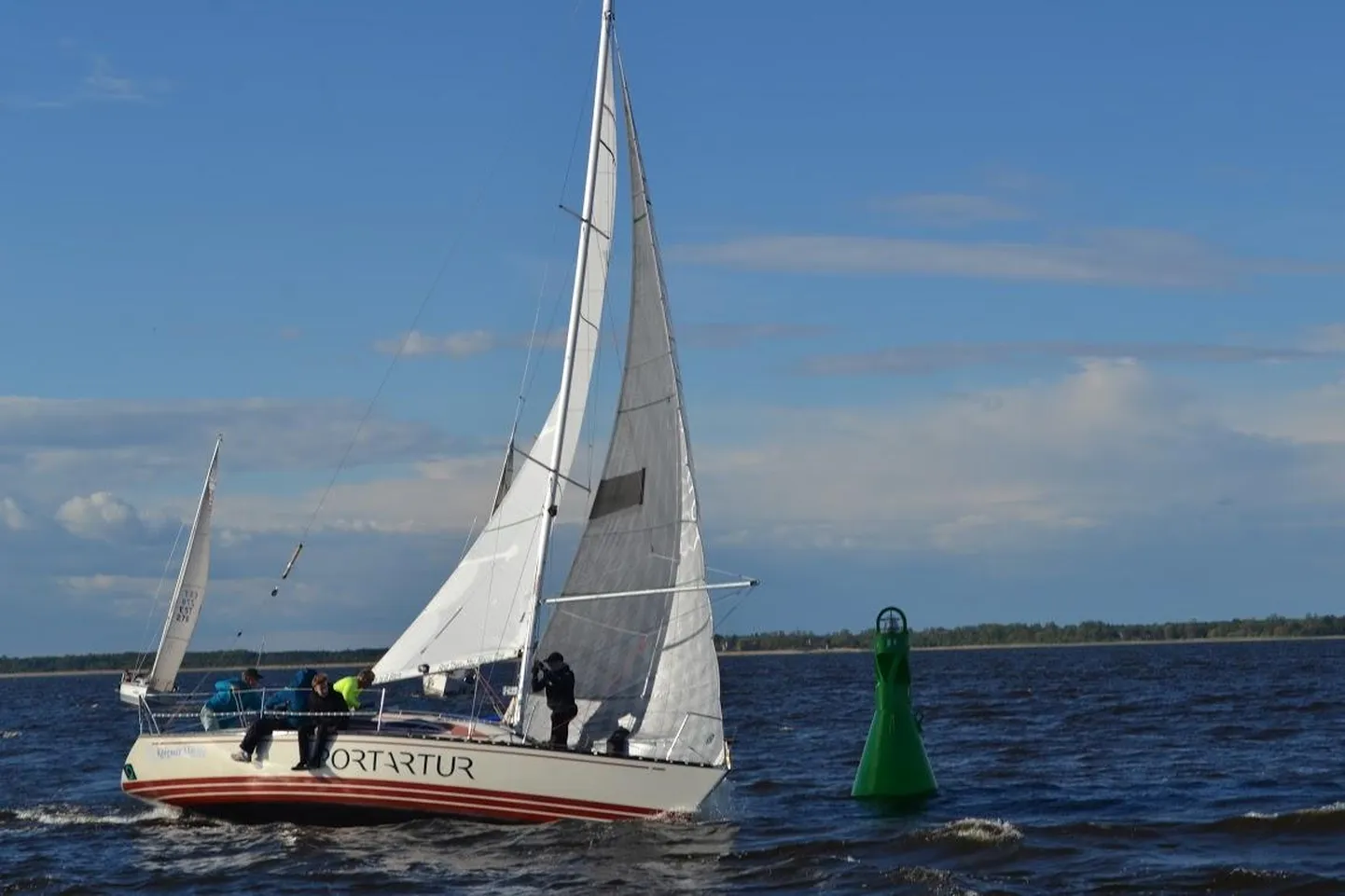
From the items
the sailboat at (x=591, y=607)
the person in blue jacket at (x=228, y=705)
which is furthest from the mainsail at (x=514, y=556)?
the person in blue jacket at (x=228, y=705)

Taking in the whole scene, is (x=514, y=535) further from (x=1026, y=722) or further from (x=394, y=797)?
(x=1026, y=722)

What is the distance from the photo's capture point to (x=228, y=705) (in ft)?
88.9

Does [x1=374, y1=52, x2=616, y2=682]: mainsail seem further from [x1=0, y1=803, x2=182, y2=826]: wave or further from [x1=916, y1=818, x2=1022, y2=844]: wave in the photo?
[x1=916, y1=818, x2=1022, y2=844]: wave

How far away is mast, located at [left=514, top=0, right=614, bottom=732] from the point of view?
2495cm

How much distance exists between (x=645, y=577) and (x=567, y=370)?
10.6ft

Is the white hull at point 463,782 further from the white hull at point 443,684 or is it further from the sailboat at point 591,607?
the white hull at point 443,684

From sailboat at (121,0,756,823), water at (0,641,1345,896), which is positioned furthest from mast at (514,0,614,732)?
water at (0,641,1345,896)

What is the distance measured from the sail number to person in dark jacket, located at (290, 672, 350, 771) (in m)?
27.4

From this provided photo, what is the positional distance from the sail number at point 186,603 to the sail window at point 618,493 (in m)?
27.9

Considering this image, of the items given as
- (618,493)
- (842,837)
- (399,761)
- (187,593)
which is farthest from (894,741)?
(187,593)

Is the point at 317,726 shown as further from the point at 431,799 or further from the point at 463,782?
the point at 463,782

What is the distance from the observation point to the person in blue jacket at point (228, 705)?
86.3 ft

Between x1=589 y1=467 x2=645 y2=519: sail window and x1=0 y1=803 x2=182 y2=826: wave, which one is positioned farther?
x1=0 y1=803 x2=182 y2=826: wave

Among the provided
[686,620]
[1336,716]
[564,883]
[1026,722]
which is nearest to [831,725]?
[1026,722]
